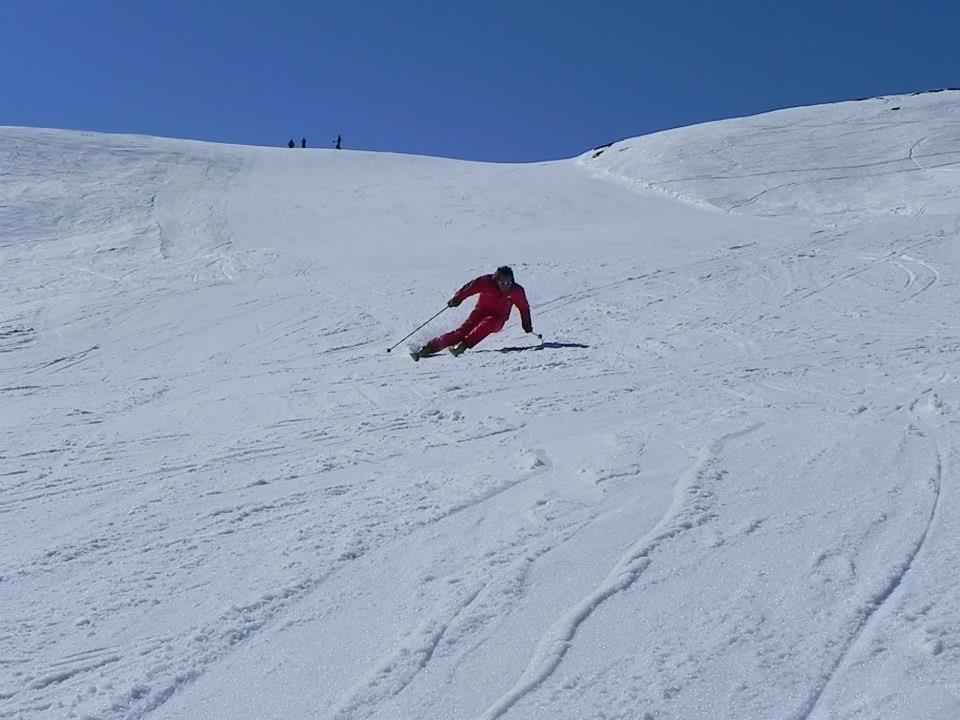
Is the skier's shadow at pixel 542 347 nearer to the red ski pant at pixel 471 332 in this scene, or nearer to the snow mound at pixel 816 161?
the red ski pant at pixel 471 332

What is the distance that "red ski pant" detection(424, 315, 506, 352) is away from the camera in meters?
10.3

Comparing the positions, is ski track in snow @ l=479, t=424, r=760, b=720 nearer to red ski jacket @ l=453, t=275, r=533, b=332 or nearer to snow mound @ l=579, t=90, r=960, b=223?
red ski jacket @ l=453, t=275, r=533, b=332

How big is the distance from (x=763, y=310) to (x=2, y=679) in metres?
9.66

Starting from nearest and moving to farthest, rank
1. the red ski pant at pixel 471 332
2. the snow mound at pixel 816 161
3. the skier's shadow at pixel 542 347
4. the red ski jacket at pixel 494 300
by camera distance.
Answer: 1. the skier's shadow at pixel 542 347
2. the red ski pant at pixel 471 332
3. the red ski jacket at pixel 494 300
4. the snow mound at pixel 816 161

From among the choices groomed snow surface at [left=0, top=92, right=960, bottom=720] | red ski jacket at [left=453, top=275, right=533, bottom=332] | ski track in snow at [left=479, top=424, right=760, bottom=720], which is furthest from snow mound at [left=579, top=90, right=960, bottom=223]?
ski track in snow at [left=479, top=424, right=760, bottom=720]

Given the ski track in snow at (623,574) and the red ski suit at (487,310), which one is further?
the red ski suit at (487,310)

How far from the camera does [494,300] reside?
10.8 m

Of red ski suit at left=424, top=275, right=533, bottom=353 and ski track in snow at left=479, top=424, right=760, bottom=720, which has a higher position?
red ski suit at left=424, top=275, right=533, bottom=353

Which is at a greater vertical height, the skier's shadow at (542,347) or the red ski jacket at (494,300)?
the red ski jacket at (494,300)

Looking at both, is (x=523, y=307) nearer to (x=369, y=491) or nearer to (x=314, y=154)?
(x=369, y=491)

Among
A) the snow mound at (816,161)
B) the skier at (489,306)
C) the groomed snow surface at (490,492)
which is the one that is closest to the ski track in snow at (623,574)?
the groomed snow surface at (490,492)

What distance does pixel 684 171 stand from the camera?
27328 mm

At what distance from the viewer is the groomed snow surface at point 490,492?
335 cm

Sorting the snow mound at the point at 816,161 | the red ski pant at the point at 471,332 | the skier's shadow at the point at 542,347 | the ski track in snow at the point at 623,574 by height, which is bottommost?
the ski track in snow at the point at 623,574
